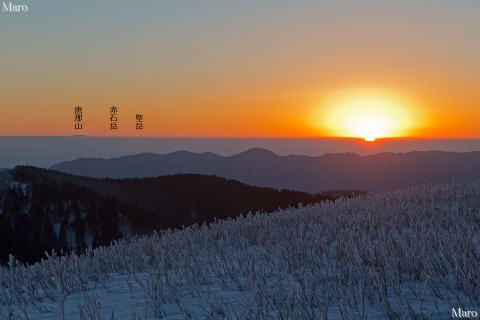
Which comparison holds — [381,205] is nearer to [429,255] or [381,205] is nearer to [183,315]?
[429,255]

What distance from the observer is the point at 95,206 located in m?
42.0

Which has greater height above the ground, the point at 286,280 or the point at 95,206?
the point at 286,280

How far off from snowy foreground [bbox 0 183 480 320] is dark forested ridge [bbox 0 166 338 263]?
27.4 m

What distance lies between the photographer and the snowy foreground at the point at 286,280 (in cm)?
395

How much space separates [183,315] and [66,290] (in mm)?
2430

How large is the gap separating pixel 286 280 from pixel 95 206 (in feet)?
128

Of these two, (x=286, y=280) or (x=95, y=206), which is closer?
(x=286, y=280)

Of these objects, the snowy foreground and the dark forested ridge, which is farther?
the dark forested ridge

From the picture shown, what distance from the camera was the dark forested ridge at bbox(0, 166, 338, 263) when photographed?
3697 cm

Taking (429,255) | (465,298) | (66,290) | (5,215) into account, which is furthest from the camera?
(5,215)

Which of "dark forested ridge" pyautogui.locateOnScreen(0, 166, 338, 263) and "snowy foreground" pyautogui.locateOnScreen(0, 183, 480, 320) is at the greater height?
"snowy foreground" pyautogui.locateOnScreen(0, 183, 480, 320)

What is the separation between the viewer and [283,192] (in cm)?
6231

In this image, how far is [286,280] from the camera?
16.8 feet

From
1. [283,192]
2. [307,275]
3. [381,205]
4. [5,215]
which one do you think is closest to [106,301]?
[307,275]
